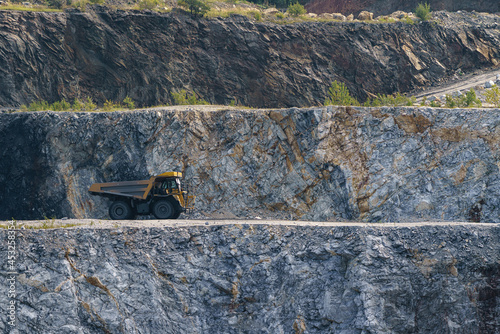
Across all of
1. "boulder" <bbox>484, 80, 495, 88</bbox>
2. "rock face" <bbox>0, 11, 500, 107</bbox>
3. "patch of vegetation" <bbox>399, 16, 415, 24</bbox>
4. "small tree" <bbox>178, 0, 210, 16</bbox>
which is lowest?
"boulder" <bbox>484, 80, 495, 88</bbox>

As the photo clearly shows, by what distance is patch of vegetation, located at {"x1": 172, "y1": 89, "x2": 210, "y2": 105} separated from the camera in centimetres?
2606

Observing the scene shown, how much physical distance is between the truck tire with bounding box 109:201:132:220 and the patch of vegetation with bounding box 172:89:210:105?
892cm

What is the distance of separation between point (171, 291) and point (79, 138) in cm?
1041

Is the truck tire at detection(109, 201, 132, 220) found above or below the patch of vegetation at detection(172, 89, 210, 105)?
below

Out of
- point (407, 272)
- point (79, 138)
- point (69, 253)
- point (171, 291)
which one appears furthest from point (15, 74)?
point (407, 272)

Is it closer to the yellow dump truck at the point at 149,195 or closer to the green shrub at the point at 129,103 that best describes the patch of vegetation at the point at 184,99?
the green shrub at the point at 129,103

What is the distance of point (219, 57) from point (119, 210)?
14.8m

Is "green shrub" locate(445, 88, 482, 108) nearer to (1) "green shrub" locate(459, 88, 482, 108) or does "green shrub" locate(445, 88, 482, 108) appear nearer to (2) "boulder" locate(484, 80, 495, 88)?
(1) "green shrub" locate(459, 88, 482, 108)

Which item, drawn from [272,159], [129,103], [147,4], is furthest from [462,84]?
[147,4]

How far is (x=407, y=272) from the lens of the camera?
13.9 metres

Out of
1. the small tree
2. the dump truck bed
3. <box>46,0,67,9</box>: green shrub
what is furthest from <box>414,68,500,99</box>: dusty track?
<box>46,0,67,9</box>: green shrub

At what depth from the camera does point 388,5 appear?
40.8 meters

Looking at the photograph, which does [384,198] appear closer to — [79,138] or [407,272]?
[407,272]

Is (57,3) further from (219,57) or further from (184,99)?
(184,99)
